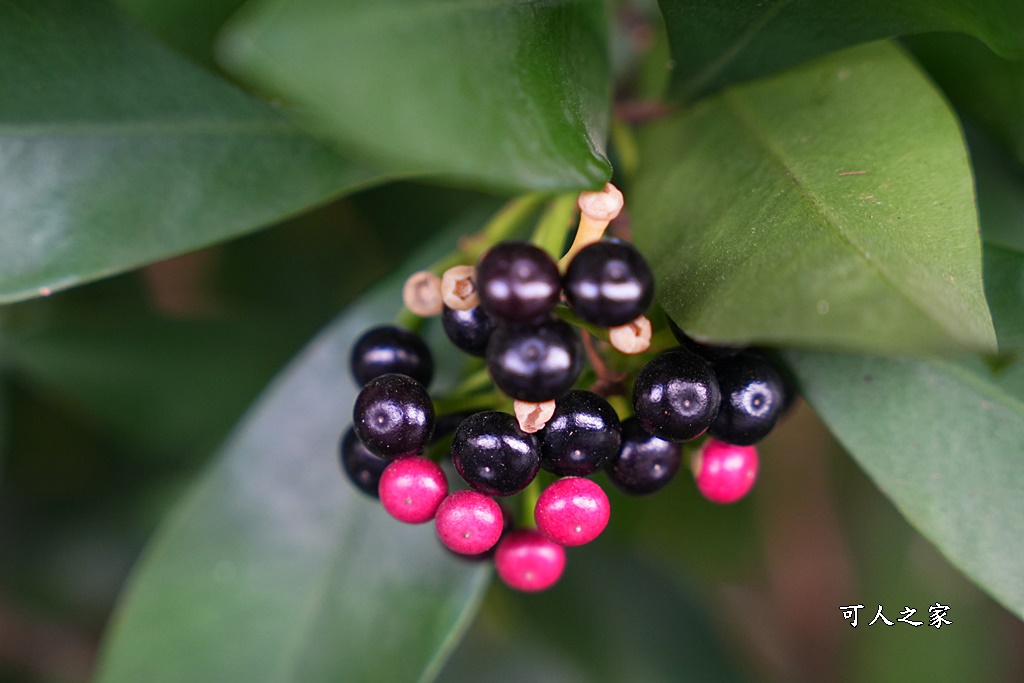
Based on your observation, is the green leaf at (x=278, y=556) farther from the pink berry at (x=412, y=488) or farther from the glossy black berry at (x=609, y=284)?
the glossy black berry at (x=609, y=284)

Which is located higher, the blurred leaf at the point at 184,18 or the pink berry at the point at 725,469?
the blurred leaf at the point at 184,18

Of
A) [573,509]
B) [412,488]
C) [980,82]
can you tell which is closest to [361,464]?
[412,488]

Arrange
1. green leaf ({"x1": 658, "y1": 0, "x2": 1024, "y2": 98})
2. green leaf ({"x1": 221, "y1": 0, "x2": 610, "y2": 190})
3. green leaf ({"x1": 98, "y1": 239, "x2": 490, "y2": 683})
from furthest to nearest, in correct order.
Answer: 1. green leaf ({"x1": 98, "y1": 239, "x2": 490, "y2": 683})
2. green leaf ({"x1": 658, "y1": 0, "x2": 1024, "y2": 98})
3. green leaf ({"x1": 221, "y1": 0, "x2": 610, "y2": 190})

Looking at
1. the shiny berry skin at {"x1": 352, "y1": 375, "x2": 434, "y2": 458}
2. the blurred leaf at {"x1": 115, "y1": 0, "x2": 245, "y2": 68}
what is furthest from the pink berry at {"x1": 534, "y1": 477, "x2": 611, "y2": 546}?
the blurred leaf at {"x1": 115, "y1": 0, "x2": 245, "y2": 68}

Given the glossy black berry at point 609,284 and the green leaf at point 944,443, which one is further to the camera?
the green leaf at point 944,443

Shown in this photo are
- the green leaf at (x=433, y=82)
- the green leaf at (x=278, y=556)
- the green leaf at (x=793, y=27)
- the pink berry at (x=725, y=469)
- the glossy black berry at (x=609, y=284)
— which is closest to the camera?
the green leaf at (x=433, y=82)

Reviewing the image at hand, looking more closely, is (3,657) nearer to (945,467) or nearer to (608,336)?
(608,336)

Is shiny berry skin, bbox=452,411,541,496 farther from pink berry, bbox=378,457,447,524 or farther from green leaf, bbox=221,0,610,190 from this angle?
green leaf, bbox=221,0,610,190

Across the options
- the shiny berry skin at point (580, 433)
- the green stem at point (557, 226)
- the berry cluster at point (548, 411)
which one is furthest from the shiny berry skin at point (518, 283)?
the green stem at point (557, 226)
